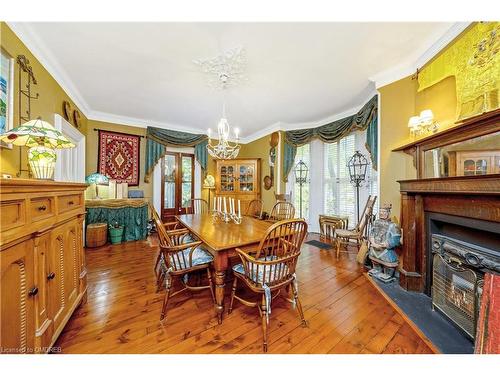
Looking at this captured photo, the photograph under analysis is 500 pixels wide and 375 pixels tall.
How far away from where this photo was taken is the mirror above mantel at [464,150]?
1.31 meters

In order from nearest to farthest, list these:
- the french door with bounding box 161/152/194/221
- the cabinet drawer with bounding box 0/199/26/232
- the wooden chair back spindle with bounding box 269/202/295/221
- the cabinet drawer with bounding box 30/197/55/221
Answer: the cabinet drawer with bounding box 0/199/26/232 < the cabinet drawer with bounding box 30/197/55/221 < the wooden chair back spindle with bounding box 269/202/295/221 < the french door with bounding box 161/152/194/221

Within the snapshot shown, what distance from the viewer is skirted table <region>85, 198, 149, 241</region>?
339 cm

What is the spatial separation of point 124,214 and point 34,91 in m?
2.32

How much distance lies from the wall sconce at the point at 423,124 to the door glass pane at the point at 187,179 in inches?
177

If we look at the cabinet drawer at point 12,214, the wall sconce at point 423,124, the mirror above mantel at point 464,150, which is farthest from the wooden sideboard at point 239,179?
the cabinet drawer at point 12,214

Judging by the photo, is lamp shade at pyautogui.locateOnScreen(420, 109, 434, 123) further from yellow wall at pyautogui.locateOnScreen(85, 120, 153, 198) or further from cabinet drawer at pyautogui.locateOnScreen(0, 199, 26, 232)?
yellow wall at pyautogui.locateOnScreen(85, 120, 153, 198)

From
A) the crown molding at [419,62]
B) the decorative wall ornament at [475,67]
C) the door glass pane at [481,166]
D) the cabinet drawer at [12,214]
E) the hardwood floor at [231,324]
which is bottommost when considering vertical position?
the hardwood floor at [231,324]

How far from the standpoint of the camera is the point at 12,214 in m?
0.85

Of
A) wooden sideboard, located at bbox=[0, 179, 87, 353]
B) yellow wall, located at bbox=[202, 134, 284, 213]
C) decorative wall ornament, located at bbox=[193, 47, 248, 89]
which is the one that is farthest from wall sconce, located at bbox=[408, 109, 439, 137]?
wooden sideboard, located at bbox=[0, 179, 87, 353]

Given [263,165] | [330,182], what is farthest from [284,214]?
[263,165]

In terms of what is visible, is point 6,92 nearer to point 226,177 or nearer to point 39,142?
point 39,142

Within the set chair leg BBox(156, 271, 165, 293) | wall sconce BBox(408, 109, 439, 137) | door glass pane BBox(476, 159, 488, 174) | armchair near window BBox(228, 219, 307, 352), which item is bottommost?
chair leg BBox(156, 271, 165, 293)

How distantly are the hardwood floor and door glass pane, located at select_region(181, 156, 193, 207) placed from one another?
109 inches

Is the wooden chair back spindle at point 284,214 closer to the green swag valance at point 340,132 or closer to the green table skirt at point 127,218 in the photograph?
the green swag valance at point 340,132
